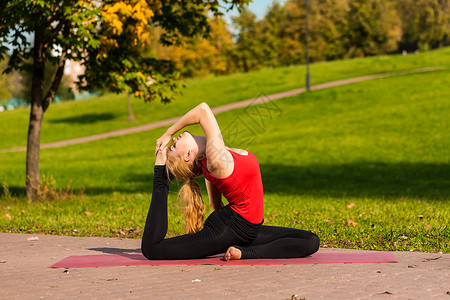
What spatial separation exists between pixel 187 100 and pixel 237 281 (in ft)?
132

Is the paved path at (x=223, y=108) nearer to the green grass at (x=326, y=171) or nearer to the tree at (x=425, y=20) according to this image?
the green grass at (x=326, y=171)

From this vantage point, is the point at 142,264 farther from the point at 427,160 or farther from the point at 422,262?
the point at 427,160

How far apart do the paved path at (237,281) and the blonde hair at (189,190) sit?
0.46 meters

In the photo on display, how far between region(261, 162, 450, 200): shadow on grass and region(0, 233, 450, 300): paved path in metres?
7.22

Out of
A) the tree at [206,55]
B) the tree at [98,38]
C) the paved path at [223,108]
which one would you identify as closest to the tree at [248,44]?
the tree at [206,55]

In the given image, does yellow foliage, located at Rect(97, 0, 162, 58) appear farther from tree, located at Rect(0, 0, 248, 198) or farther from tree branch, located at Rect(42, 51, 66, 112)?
tree branch, located at Rect(42, 51, 66, 112)

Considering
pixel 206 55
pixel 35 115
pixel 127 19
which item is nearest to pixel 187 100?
pixel 206 55

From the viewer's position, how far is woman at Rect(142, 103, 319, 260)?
210 inches

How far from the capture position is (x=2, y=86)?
69750 millimetres

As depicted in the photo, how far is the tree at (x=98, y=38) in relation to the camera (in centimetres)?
991

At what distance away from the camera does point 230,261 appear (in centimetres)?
576

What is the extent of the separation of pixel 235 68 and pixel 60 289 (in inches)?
2669

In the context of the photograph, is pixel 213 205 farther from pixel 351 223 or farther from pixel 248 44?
pixel 248 44

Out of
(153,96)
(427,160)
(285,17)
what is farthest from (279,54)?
(153,96)
